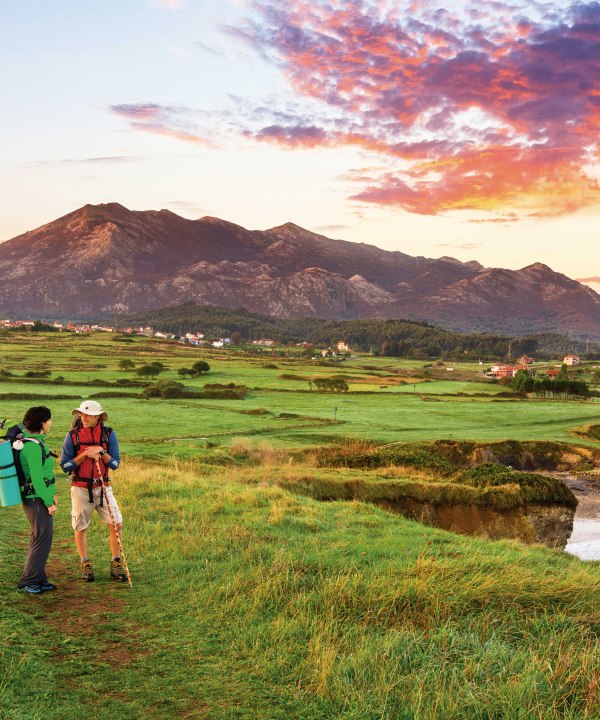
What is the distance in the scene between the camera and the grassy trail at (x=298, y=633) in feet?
23.1

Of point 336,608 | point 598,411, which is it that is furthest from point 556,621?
point 598,411

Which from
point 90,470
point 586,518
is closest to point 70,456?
point 90,470

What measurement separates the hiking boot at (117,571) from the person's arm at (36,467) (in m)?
1.78


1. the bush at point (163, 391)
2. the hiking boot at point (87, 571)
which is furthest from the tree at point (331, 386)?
the hiking boot at point (87, 571)

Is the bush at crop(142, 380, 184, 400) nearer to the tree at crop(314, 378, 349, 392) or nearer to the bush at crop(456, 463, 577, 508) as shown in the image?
the tree at crop(314, 378, 349, 392)

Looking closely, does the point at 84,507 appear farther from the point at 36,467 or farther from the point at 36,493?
the point at 36,467

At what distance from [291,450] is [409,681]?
3528 cm

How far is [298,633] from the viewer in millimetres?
8867

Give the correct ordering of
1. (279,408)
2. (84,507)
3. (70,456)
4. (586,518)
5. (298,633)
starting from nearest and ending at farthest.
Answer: (298,633), (70,456), (84,507), (586,518), (279,408)

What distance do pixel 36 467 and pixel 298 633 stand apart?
5.28 metres

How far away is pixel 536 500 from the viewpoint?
2816 centimetres

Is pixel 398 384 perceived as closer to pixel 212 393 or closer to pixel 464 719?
pixel 212 393

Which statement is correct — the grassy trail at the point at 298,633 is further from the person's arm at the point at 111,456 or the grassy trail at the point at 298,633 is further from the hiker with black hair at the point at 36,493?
the person's arm at the point at 111,456

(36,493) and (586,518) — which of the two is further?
(586,518)
